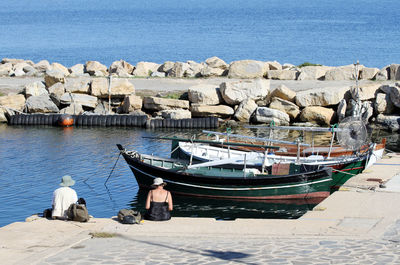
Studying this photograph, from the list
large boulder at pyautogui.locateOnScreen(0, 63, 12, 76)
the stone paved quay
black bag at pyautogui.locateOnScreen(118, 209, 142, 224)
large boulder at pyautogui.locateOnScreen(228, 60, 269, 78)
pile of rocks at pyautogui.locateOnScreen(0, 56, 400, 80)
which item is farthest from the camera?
large boulder at pyautogui.locateOnScreen(0, 63, 12, 76)

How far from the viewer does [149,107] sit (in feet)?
173

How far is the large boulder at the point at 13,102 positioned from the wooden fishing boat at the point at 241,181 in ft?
85.9

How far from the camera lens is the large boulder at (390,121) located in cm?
4707

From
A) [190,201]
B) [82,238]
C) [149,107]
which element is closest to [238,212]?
[190,201]

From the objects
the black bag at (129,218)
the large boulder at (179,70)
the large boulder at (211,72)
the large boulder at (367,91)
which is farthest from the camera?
the large boulder at (179,70)

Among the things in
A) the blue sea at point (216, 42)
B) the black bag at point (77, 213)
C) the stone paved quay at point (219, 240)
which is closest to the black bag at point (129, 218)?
the stone paved quay at point (219, 240)

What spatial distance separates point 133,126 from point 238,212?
23934mm

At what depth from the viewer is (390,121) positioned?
4744 cm

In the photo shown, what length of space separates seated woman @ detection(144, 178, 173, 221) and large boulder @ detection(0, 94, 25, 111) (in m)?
35.1

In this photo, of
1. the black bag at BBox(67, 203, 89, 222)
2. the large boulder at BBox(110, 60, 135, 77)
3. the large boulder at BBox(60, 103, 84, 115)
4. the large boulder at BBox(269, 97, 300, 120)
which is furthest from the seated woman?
the large boulder at BBox(110, 60, 135, 77)

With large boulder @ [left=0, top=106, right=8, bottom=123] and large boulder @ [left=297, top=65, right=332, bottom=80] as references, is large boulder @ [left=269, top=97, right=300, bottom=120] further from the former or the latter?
large boulder @ [left=0, top=106, right=8, bottom=123]

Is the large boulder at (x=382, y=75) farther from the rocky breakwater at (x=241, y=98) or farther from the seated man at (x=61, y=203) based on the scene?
the seated man at (x=61, y=203)

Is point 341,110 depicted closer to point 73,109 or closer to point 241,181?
point 73,109

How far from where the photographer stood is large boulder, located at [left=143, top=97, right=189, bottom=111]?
51406 millimetres
